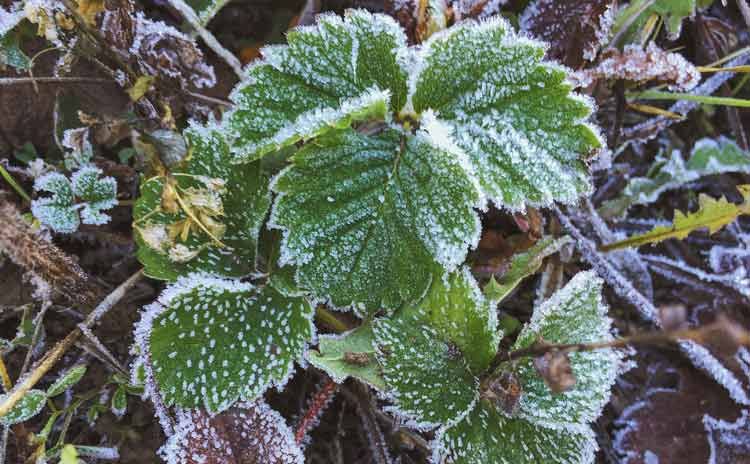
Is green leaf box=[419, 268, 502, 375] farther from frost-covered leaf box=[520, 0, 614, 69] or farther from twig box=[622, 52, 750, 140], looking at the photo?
twig box=[622, 52, 750, 140]

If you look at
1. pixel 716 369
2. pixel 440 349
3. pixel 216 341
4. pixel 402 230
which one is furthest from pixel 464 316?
pixel 716 369

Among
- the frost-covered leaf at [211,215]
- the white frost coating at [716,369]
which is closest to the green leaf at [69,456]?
the frost-covered leaf at [211,215]

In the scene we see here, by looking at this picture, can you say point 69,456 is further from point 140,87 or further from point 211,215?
point 140,87

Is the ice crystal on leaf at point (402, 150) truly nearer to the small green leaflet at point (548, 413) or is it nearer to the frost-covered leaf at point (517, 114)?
the frost-covered leaf at point (517, 114)

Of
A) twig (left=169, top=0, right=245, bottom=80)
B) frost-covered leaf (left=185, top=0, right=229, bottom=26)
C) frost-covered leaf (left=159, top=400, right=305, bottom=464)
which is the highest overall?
frost-covered leaf (left=185, top=0, right=229, bottom=26)

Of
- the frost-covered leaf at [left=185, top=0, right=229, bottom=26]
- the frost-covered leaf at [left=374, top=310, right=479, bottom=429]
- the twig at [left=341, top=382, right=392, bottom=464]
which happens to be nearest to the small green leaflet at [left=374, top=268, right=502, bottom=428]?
the frost-covered leaf at [left=374, top=310, right=479, bottom=429]

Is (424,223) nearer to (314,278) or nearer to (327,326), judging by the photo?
(314,278)

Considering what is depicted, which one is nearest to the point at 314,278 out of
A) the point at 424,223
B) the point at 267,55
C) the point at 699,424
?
the point at 424,223
